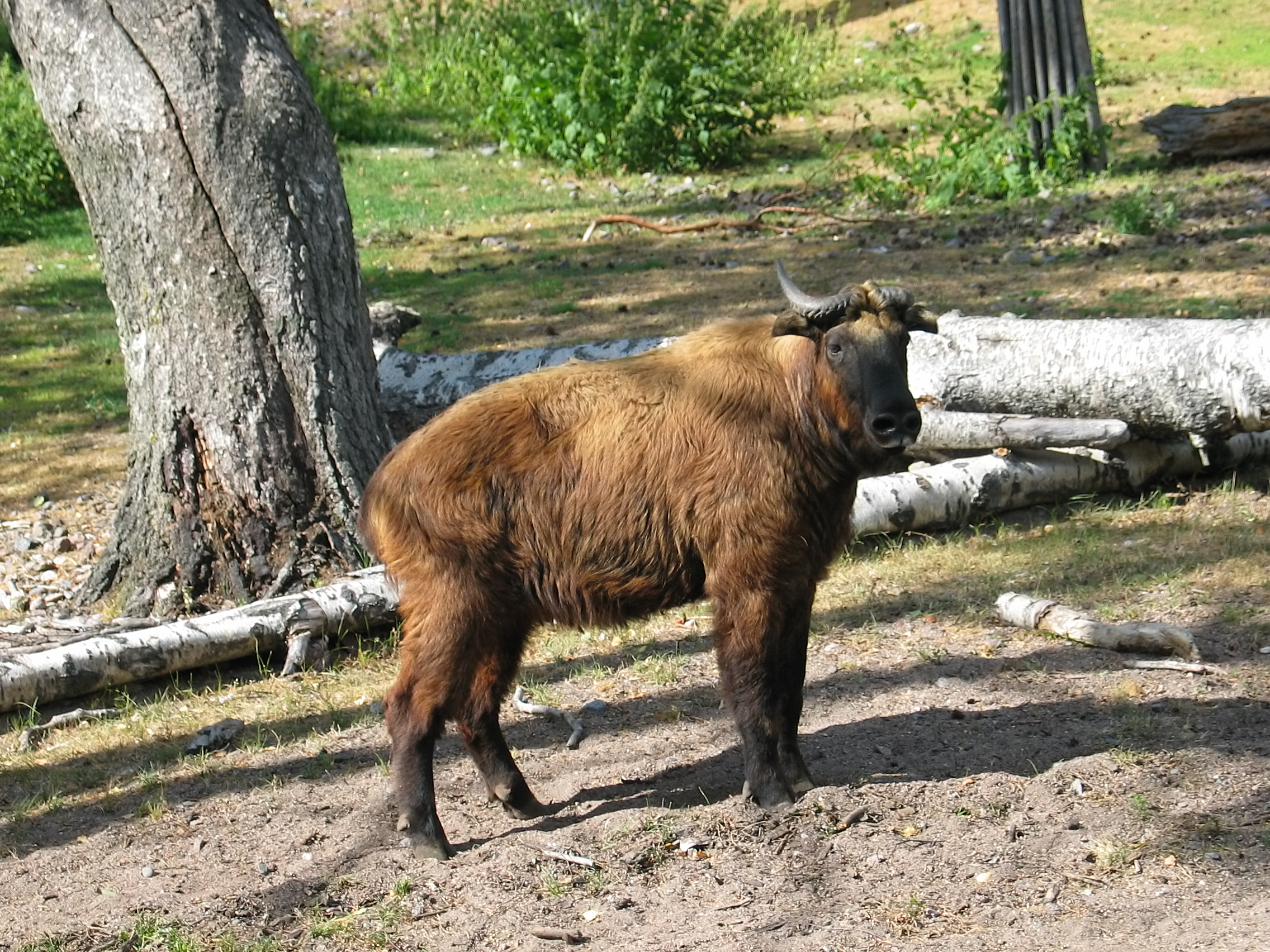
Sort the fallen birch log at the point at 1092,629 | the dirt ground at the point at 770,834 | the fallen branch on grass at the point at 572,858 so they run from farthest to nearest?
the fallen birch log at the point at 1092,629 < the fallen branch on grass at the point at 572,858 < the dirt ground at the point at 770,834

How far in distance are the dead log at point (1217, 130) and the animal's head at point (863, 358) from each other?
433 inches

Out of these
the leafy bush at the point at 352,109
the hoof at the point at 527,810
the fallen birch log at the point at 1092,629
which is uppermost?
the leafy bush at the point at 352,109

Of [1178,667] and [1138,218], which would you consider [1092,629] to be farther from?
[1138,218]

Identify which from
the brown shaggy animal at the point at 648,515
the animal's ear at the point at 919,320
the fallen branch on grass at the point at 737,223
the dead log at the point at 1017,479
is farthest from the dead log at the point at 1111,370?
the fallen branch on grass at the point at 737,223

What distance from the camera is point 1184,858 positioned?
4457mm

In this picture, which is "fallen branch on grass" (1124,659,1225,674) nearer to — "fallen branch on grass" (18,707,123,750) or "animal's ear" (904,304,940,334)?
"animal's ear" (904,304,940,334)

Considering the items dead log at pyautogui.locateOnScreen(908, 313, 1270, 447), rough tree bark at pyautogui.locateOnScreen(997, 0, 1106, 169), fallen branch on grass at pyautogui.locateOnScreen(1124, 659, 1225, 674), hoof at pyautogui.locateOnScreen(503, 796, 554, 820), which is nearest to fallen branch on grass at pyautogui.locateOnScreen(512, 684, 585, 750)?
hoof at pyautogui.locateOnScreen(503, 796, 554, 820)

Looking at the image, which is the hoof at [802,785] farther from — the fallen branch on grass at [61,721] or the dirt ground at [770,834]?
the fallen branch on grass at [61,721]

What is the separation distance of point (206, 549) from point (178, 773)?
5.65ft

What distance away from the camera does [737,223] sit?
1479 centimetres

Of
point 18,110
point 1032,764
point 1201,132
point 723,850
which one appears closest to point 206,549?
point 723,850

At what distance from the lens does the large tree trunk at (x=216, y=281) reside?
7062 millimetres

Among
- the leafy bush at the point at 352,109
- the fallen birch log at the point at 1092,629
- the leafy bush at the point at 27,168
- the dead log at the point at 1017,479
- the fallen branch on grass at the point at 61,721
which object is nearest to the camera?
the fallen birch log at the point at 1092,629

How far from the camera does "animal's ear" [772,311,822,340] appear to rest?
5.00m
